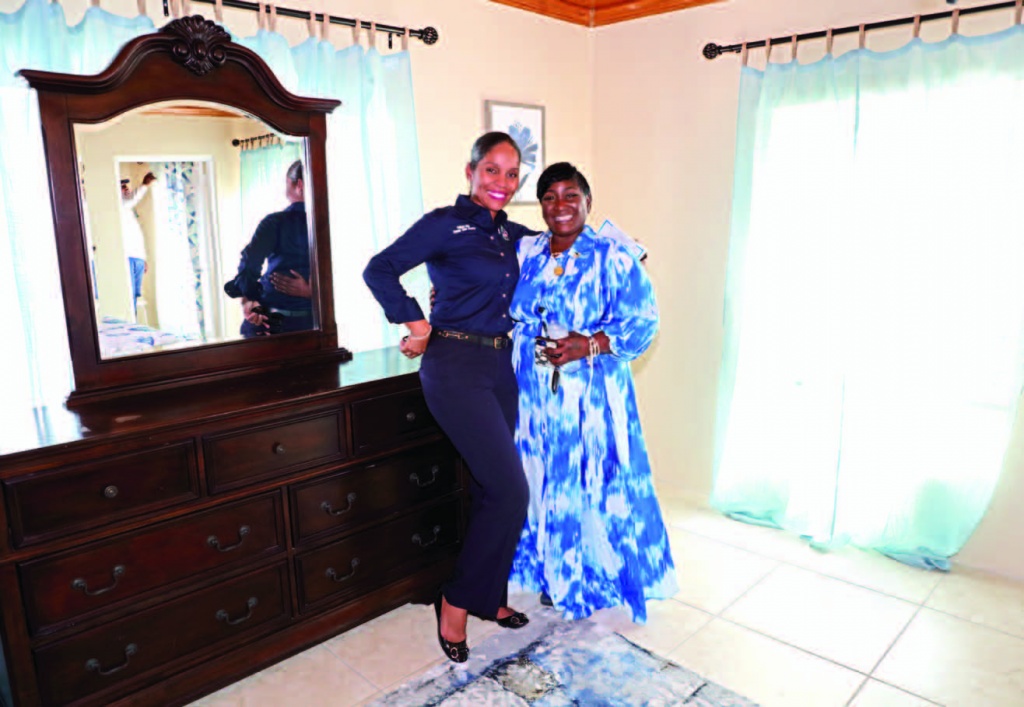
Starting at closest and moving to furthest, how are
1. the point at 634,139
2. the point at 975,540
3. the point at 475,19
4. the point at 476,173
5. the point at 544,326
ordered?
the point at 476,173, the point at 544,326, the point at 975,540, the point at 475,19, the point at 634,139

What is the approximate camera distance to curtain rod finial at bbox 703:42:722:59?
121 inches

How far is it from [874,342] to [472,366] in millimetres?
1666

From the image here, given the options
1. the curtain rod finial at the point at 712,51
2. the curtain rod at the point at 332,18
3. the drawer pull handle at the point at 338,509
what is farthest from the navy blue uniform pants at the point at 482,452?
the curtain rod finial at the point at 712,51

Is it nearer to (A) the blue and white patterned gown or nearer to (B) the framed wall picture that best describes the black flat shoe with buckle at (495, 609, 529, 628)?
(A) the blue and white patterned gown

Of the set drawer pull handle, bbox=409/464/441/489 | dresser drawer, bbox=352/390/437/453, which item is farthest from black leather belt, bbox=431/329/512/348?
drawer pull handle, bbox=409/464/441/489

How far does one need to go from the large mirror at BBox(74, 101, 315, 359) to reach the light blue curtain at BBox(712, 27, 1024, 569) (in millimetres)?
1838

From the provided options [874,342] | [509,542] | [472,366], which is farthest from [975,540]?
[472,366]

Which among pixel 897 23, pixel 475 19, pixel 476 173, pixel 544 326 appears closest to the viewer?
pixel 476 173

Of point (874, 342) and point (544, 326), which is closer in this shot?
point (544, 326)

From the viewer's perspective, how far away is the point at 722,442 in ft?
10.8

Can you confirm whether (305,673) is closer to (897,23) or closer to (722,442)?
(722,442)

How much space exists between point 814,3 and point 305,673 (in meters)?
3.03

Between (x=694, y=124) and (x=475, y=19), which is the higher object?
(x=475, y=19)

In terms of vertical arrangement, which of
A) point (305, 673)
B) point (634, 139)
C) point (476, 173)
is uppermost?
point (634, 139)
